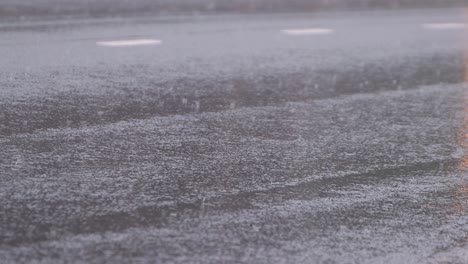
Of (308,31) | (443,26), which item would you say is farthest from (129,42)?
(443,26)

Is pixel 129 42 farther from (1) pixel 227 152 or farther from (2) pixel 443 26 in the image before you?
(2) pixel 443 26

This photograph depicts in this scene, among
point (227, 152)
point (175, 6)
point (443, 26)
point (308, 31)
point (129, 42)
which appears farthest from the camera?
point (175, 6)

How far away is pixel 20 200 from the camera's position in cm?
396

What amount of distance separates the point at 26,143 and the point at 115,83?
83.8 inches

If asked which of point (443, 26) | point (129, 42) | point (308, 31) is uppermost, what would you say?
point (129, 42)

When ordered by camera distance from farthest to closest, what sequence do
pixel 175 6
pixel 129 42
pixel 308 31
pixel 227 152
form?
pixel 175 6
pixel 308 31
pixel 129 42
pixel 227 152

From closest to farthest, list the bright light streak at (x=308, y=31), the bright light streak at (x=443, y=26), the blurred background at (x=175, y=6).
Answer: the bright light streak at (x=308, y=31) → the blurred background at (x=175, y=6) → the bright light streak at (x=443, y=26)

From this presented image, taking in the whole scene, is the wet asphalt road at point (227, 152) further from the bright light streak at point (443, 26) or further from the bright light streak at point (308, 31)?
the bright light streak at point (443, 26)

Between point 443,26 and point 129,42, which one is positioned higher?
point 129,42

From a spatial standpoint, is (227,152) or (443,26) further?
A: (443,26)

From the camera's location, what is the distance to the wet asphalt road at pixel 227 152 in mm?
3568

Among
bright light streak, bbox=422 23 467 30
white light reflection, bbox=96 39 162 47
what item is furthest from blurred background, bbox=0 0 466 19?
white light reflection, bbox=96 39 162 47

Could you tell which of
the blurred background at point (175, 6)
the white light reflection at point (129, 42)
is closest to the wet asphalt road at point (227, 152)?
the white light reflection at point (129, 42)

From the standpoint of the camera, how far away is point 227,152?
5133 millimetres
